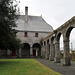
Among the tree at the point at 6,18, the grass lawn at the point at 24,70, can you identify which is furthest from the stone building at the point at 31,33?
the grass lawn at the point at 24,70

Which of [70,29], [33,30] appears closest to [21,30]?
[33,30]

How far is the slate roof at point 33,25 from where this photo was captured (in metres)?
34.7

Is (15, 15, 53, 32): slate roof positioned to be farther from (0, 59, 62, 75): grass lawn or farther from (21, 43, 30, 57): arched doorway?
(0, 59, 62, 75): grass lawn

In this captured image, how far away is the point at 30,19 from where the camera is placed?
38.1 m

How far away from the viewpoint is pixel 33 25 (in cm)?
3628

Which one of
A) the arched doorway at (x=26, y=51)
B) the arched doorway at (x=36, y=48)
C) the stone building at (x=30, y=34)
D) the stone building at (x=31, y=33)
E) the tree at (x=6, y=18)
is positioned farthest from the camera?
the arched doorway at (x=36, y=48)

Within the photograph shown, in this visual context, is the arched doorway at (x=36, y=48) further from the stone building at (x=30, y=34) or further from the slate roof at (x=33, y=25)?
the slate roof at (x=33, y=25)

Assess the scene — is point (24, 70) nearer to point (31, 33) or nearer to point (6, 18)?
point (6, 18)

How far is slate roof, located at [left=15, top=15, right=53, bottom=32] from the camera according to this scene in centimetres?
3469

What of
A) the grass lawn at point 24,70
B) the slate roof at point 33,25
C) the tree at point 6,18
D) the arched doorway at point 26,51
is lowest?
the grass lawn at point 24,70

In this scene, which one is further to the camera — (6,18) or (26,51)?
(26,51)

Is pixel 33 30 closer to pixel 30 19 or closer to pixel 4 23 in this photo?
pixel 30 19

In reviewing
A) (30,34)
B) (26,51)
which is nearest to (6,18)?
(30,34)

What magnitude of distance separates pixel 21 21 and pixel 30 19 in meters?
3.11
